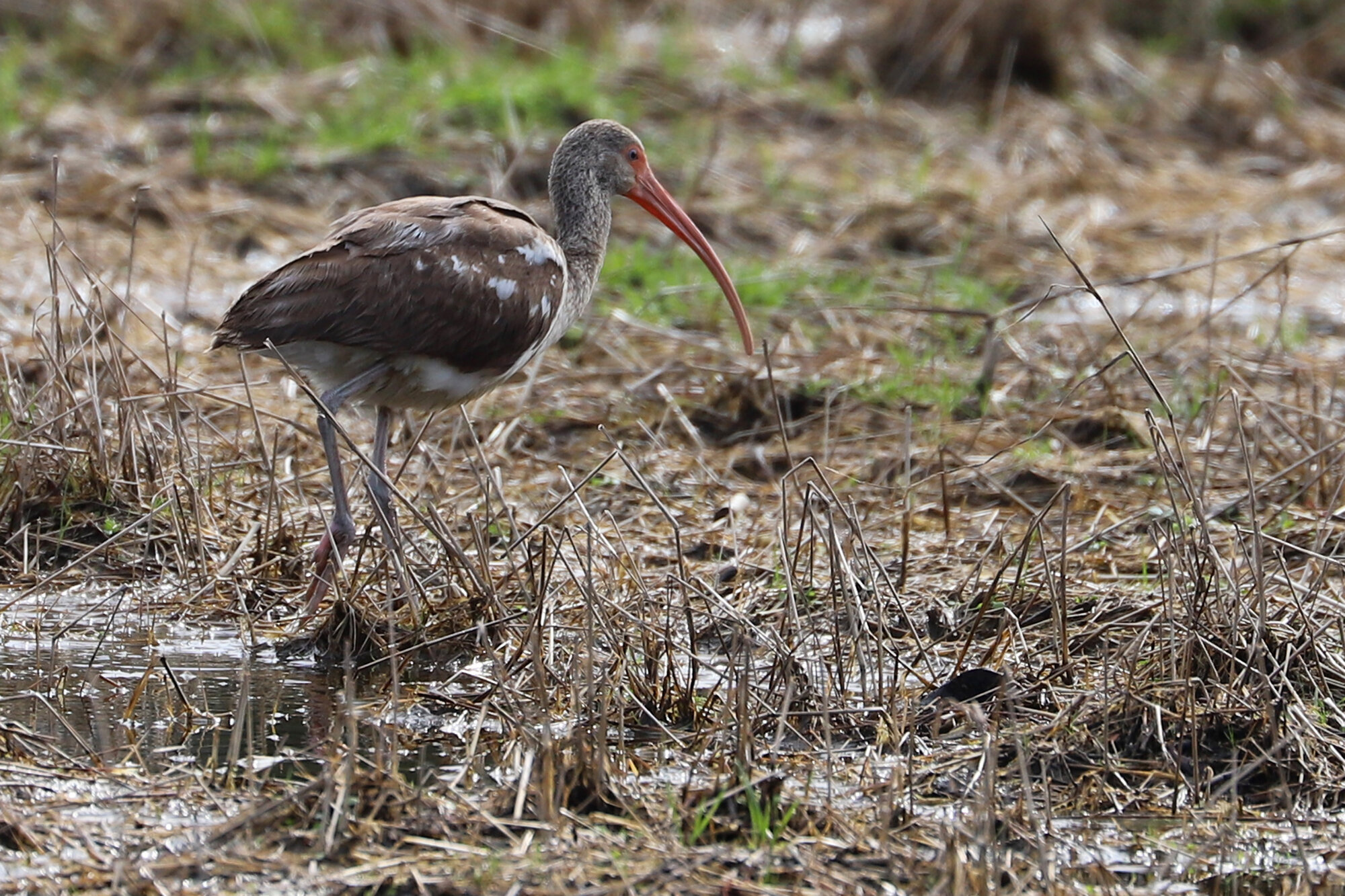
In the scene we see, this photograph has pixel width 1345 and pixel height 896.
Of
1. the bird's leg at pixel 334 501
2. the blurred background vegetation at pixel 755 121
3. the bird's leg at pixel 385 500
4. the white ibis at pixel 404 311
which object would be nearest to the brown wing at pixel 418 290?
the white ibis at pixel 404 311

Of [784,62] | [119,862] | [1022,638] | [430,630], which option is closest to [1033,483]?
[1022,638]

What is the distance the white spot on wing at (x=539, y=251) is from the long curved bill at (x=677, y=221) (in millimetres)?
885

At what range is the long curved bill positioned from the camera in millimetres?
6785

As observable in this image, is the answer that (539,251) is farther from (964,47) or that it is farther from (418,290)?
(964,47)

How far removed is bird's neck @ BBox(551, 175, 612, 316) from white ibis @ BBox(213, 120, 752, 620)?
0.26 m

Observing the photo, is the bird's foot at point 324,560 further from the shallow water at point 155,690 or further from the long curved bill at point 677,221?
the long curved bill at point 677,221

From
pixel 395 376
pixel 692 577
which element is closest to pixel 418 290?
pixel 395 376

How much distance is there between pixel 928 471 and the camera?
6.88 meters

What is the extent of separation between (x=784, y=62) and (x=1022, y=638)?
9.83 meters

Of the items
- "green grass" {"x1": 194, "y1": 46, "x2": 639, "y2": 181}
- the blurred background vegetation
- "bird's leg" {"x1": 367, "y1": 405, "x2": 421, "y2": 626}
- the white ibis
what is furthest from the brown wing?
"green grass" {"x1": 194, "y1": 46, "x2": 639, "y2": 181}

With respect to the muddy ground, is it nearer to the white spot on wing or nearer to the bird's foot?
the bird's foot

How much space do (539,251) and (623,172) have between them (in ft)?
2.97

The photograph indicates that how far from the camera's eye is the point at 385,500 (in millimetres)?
5539

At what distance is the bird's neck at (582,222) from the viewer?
6.39 meters
